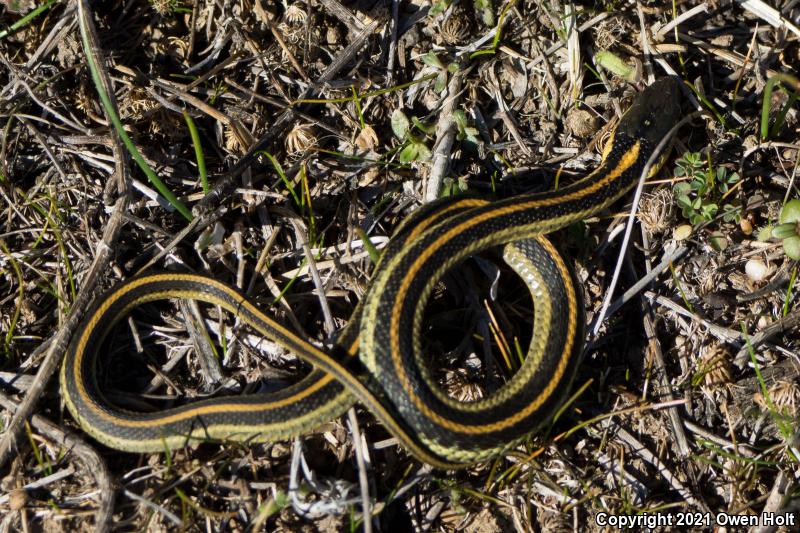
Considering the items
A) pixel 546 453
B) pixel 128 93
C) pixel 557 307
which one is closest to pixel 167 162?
pixel 128 93

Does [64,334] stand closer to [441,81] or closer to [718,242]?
[441,81]

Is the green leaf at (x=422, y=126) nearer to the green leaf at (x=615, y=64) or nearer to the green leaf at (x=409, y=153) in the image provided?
the green leaf at (x=409, y=153)

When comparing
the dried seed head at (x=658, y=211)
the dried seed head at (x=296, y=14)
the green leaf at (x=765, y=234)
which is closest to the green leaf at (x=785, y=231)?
the green leaf at (x=765, y=234)

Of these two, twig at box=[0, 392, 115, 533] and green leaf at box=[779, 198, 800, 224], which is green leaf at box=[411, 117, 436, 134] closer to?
green leaf at box=[779, 198, 800, 224]

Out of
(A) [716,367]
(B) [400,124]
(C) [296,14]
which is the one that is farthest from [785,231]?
(C) [296,14]

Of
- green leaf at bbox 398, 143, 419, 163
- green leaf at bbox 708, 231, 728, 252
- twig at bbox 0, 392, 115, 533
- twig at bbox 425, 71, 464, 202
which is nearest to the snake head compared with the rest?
green leaf at bbox 708, 231, 728, 252

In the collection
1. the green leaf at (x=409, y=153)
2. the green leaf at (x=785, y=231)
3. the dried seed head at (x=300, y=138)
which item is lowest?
the green leaf at (x=785, y=231)

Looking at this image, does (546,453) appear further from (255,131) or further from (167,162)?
(167,162)
